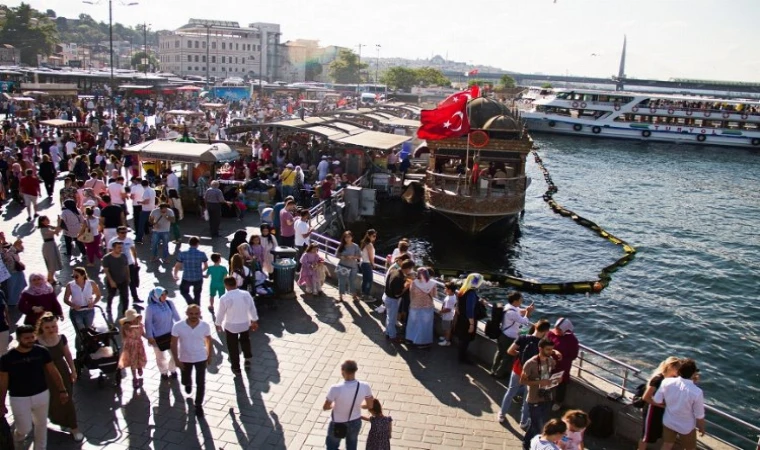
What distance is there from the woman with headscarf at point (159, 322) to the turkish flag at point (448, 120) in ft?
44.4

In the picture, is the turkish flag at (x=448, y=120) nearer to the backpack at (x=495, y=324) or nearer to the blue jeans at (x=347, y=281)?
the blue jeans at (x=347, y=281)

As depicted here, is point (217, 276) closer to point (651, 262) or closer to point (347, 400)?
point (347, 400)

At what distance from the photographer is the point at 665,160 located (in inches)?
2338

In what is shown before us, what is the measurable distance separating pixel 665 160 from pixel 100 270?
2283 inches

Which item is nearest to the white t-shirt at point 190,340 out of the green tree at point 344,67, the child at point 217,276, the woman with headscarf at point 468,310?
the child at point 217,276

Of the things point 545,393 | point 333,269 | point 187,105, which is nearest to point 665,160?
point 187,105

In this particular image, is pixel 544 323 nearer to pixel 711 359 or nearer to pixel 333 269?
pixel 333 269

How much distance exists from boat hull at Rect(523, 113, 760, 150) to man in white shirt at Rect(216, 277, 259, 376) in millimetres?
73991

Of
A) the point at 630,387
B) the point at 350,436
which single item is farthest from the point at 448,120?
the point at 350,436

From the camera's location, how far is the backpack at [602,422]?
8.16 metres

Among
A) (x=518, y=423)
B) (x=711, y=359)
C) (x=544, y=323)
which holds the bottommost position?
(x=711, y=359)

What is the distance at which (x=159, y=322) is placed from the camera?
8.62 metres

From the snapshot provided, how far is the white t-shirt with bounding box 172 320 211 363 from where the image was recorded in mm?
7809

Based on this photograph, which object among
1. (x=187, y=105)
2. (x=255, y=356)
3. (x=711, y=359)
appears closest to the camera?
(x=255, y=356)
